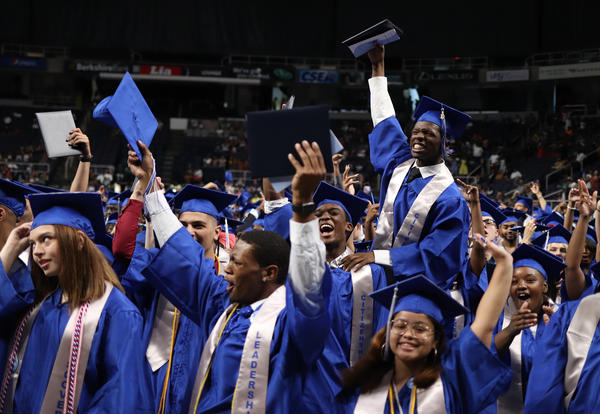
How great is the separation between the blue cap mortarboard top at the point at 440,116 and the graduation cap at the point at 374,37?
437 millimetres

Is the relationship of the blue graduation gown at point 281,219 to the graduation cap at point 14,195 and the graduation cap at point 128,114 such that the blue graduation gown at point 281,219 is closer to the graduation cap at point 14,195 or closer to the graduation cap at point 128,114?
the graduation cap at point 128,114

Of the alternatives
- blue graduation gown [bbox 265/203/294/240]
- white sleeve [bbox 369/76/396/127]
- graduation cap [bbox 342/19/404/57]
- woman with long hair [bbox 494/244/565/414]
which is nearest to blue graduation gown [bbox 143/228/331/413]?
blue graduation gown [bbox 265/203/294/240]

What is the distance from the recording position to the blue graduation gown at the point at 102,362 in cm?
302

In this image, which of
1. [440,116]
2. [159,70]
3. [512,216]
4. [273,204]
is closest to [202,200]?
[273,204]

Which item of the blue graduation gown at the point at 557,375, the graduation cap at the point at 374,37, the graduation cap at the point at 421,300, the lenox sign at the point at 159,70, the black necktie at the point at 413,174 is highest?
the lenox sign at the point at 159,70

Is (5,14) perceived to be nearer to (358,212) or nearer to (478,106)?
(478,106)

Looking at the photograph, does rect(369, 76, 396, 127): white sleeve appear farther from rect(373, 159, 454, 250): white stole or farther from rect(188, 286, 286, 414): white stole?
rect(188, 286, 286, 414): white stole

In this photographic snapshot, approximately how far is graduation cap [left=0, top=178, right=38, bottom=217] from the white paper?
0.24m

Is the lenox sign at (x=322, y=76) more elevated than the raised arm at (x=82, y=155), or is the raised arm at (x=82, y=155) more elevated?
the lenox sign at (x=322, y=76)

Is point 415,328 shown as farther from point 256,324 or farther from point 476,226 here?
point 476,226

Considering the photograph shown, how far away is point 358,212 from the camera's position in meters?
4.73

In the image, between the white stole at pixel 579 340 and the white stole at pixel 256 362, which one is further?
the white stole at pixel 579 340

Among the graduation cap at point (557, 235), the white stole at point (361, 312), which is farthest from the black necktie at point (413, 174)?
the graduation cap at point (557, 235)

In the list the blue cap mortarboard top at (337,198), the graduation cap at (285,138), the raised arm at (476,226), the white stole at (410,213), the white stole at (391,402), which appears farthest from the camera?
the raised arm at (476,226)
